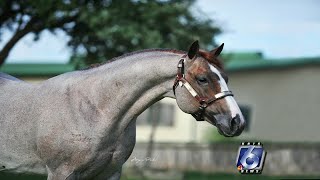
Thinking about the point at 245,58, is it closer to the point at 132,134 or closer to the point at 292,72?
the point at 292,72

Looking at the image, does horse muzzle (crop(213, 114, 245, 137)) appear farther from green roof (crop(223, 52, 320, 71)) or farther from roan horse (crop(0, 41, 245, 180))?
green roof (crop(223, 52, 320, 71))

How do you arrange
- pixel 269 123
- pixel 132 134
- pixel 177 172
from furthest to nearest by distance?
pixel 269 123 < pixel 177 172 < pixel 132 134

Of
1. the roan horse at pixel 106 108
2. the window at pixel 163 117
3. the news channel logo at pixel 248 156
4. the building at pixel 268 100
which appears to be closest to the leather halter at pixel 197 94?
the roan horse at pixel 106 108

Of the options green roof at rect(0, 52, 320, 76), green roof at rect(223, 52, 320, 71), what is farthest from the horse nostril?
green roof at rect(223, 52, 320, 71)

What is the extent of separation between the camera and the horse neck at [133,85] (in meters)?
5.46

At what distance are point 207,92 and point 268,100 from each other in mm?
18168

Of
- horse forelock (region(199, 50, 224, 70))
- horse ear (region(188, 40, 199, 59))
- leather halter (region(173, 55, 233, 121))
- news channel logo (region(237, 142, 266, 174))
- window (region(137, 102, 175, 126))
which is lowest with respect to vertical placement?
window (region(137, 102, 175, 126))

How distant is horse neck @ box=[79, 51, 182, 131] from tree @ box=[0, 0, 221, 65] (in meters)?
7.67

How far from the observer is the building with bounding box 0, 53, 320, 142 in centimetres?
2220

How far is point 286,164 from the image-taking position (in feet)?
60.5

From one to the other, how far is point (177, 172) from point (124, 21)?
5038 millimetres

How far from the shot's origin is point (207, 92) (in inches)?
206

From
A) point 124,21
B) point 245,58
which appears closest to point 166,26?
point 124,21

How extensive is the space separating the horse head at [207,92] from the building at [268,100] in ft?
53.6
